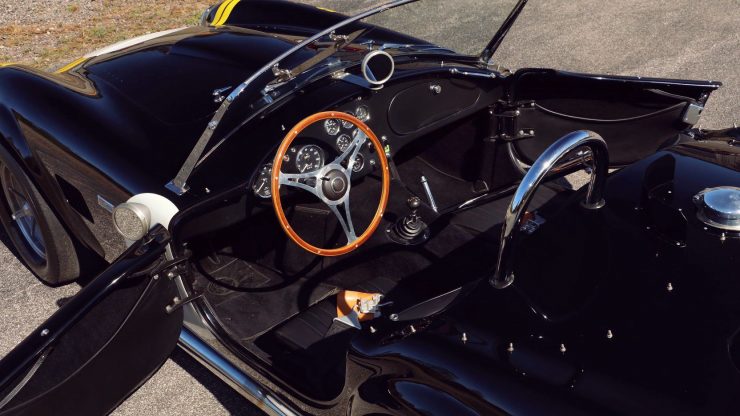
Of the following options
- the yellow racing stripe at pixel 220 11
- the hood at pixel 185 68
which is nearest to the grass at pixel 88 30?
the yellow racing stripe at pixel 220 11

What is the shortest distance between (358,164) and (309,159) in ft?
1.16

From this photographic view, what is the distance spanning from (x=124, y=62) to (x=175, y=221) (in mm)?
1407

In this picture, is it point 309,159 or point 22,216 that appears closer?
point 309,159

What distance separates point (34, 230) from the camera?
398cm

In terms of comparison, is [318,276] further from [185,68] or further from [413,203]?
[185,68]

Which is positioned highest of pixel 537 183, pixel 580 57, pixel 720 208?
pixel 537 183

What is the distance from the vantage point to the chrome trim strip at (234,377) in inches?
111

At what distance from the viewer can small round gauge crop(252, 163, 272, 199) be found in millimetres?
2926

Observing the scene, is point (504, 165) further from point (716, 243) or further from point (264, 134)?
point (716, 243)

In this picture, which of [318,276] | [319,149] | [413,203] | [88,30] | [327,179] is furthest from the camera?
[88,30]

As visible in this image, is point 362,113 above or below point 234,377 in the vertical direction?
above

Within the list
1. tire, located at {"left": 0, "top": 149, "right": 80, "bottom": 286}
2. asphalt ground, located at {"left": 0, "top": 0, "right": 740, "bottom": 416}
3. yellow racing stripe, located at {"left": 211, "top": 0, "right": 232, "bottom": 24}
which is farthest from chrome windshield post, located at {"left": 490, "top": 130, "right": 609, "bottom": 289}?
yellow racing stripe, located at {"left": 211, "top": 0, "right": 232, "bottom": 24}

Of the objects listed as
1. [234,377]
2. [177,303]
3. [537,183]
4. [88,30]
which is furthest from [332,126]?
[88,30]

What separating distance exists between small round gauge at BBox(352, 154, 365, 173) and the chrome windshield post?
3.71ft
